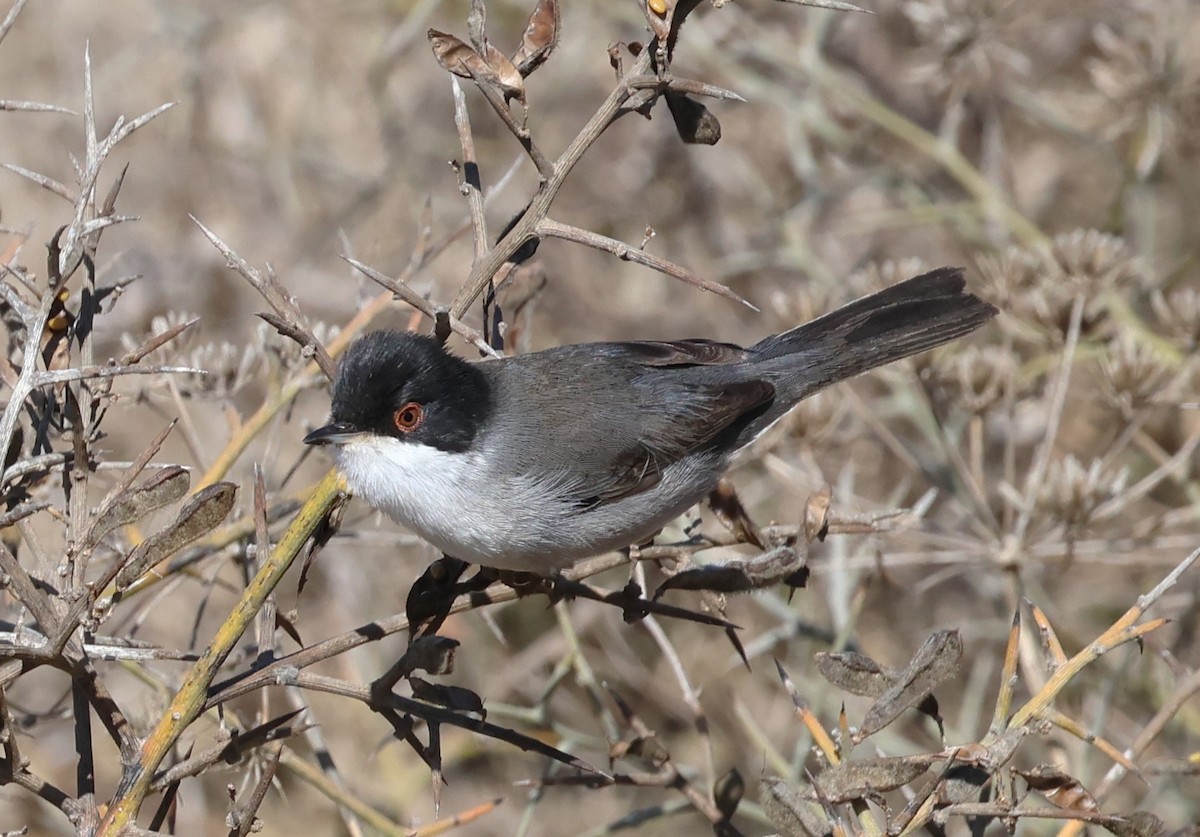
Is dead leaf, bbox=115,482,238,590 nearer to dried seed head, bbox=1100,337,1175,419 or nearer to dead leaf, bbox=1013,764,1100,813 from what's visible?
dead leaf, bbox=1013,764,1100,813

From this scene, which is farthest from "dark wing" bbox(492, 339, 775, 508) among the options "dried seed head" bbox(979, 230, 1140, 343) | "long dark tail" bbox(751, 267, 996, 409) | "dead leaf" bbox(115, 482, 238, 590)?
"dead leaf" bbox(115, 482, 238, 590)

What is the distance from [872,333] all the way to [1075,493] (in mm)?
837

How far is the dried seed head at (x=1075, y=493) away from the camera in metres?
3.03

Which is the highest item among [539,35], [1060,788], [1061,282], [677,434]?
[539,35]

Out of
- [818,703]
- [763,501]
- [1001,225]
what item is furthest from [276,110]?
[818,703]

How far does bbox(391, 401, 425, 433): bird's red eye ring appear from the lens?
2967 mm

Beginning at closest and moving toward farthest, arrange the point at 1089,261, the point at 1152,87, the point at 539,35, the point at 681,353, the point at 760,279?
the point at 539,35 < the point at 1089,261 < the point at 681,353 < the point at 1152,87 < the point at 760,279

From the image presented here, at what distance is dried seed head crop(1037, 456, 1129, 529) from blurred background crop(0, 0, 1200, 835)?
0.04 feet

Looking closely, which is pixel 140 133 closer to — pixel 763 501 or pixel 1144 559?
pixel 763 501

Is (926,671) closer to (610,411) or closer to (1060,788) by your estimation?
(1060,788)

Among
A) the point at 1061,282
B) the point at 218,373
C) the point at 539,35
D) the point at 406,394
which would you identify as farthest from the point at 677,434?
the point at 539,35

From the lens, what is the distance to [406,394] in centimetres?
295

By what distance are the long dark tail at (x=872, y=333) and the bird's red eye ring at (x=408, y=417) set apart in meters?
1.16

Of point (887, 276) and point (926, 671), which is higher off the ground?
point (926, 671)
